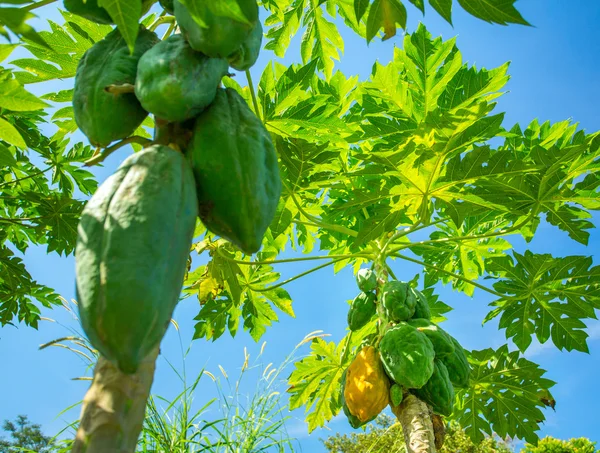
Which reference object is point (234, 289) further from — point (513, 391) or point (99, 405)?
point (99, 405)

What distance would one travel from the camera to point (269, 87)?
2906 millimetres

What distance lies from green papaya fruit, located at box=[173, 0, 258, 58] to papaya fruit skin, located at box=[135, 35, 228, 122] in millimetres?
28

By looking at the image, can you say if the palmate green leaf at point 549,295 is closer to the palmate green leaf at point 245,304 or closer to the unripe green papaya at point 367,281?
the unripe green papaya at point 367,281

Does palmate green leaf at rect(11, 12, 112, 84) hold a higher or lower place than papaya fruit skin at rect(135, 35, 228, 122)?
Answer: higher

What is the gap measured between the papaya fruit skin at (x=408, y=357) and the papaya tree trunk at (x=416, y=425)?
117mm

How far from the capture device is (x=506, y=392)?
11.6 feet

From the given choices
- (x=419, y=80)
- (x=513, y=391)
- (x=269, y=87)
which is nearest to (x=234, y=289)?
(x=269, y=87)

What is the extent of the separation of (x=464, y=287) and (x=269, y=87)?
2487 millimetres

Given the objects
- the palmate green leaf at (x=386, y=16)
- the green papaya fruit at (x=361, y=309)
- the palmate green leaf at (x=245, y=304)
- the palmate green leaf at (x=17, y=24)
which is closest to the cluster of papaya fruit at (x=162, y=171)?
the palmate green leaf at (x=17, y=24)

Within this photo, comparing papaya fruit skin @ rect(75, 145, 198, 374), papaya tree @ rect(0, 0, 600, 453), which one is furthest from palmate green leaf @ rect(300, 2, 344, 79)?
papaya fruit skin @ rect(75, 145, 198, 374)

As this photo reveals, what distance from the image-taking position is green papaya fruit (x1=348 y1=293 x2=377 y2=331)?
3.08m

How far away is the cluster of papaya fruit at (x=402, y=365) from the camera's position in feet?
7.74

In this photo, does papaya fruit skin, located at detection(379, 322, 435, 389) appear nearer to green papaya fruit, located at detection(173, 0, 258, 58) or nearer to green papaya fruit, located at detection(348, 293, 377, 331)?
green papaya fruit, located at detection(348, 293, 377, 331)

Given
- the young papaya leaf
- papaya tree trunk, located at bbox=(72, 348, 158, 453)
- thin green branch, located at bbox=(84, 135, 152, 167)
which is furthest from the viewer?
the young papaya leaf
